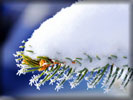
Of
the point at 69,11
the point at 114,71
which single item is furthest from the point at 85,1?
the point at 114,71

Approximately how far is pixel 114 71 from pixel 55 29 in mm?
146

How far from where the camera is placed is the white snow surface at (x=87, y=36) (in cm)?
35

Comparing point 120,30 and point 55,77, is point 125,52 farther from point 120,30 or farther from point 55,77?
point 55,77

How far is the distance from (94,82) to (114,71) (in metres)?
0.05

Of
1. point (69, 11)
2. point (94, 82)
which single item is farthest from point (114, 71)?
point (69, 11)

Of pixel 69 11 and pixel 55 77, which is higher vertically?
pixel 69 11

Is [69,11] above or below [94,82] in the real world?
above

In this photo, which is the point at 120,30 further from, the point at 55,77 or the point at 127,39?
the point at 55,77

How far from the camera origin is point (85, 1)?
40cm

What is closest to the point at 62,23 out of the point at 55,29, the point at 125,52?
the point at 55,29

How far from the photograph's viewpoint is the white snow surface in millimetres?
346

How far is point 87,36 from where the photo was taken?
35 cm

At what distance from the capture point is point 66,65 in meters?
0.40

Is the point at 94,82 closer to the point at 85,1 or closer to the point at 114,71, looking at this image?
the point at 114,71
